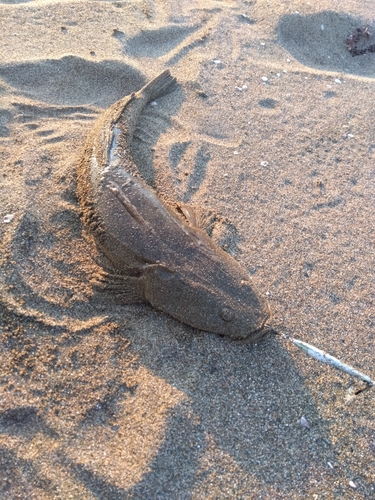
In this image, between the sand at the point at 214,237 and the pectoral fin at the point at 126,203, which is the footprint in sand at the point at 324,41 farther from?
the pectoral fin at the point at 126,203

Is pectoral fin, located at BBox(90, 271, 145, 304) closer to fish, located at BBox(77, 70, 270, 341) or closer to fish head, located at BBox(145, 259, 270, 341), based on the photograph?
fish, located at BBox(77, 70, 270, 341)

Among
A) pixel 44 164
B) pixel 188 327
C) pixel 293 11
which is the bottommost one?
pixel 188 327

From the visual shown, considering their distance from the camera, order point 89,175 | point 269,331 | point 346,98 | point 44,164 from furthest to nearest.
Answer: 1. point 346,98
2. point 44,164
3. point 89,175
4. point 269,331

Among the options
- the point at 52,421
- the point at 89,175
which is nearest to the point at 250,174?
the point at 89,175

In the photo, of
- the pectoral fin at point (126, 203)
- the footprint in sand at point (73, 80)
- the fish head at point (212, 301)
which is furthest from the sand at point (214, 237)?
the pectoral fin at point (126, 203)

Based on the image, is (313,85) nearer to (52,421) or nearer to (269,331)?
(269,331)

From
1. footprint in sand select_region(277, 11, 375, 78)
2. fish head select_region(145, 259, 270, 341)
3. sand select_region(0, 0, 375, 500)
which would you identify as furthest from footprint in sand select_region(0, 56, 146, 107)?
fish head select_region(145, 259, 270, 341)
